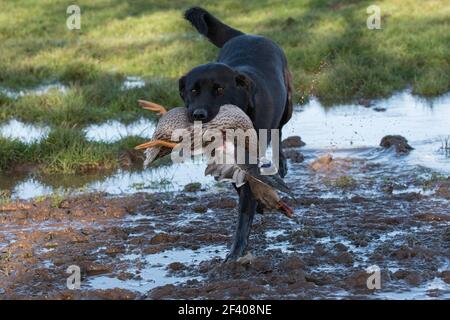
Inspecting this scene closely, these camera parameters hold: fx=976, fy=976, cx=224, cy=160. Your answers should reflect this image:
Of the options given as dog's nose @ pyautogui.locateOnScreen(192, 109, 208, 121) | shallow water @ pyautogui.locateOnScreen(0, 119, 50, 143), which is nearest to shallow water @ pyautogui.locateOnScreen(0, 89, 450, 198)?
shallow water @ pyautogui.locateOnScreen(0, 119, 50, 143)

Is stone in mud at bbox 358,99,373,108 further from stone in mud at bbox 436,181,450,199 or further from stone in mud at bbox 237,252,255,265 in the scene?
stone in mud at bbox 237,252,255,265

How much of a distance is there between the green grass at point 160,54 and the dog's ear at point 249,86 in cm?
284

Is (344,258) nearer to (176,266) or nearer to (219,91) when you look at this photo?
(176,266)

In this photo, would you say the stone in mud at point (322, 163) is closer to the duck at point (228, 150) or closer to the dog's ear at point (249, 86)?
the dog's ear at point (249, 86)

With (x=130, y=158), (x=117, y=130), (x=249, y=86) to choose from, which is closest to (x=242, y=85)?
(x=249, y=86)

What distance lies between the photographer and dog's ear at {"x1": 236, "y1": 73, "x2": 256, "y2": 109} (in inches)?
226

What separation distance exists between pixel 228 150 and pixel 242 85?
0.68 m

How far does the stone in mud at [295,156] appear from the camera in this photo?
8398 millimetres

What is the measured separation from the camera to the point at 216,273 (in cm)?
550

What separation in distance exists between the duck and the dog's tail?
7.33 feet

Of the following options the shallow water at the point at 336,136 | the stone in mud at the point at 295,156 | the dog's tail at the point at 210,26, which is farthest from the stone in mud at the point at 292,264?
the stone in mud at the point at 295,156

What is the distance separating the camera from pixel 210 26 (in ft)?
25.2

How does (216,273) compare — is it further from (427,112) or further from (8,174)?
(427,112)
